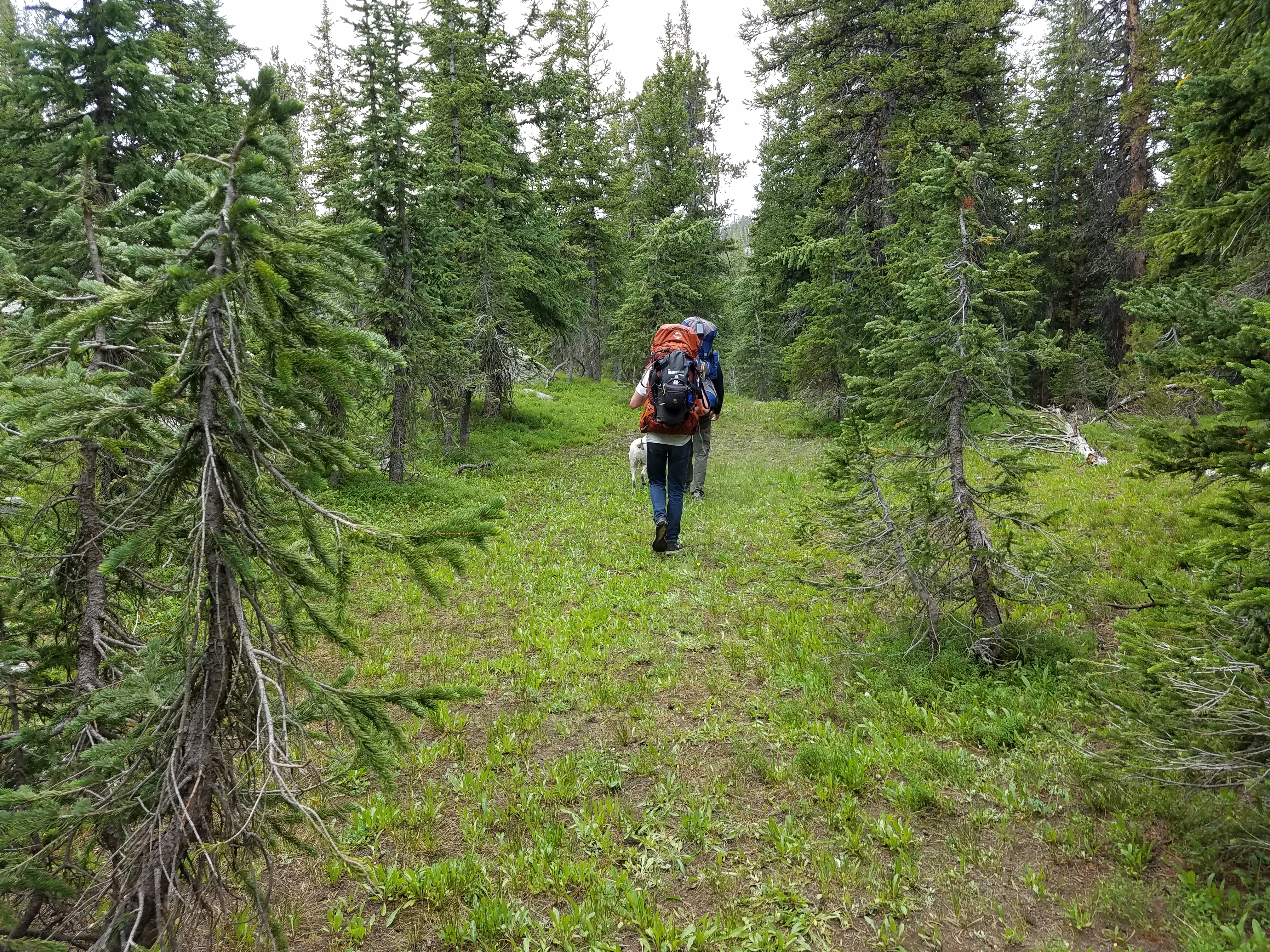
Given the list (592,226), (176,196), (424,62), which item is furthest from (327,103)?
(176,196)

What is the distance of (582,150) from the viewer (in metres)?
25.9

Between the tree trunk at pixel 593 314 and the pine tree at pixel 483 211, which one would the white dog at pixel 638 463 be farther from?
the tree trunk at pixel 593 314

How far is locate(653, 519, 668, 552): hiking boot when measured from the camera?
9117 mm

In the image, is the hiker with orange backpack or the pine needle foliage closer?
the pine needle foliage

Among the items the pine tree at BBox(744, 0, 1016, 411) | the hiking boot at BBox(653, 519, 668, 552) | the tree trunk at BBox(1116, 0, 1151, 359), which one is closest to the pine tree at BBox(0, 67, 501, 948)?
the hiking boot at BBox(653, 519, 668, 552)

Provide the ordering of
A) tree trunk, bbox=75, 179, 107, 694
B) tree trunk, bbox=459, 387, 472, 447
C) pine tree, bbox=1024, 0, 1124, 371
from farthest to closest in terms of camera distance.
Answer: pine tree, bbox=1024, 0, 1124, 371 → tree trunk, bbox=459, 387, 472, 447 → tree trunk, bbox=75, 179, 107, 694

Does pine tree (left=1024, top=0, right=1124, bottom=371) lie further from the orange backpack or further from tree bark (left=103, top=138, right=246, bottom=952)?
tree bark (left=103, top=138, right=246, bottom=952)

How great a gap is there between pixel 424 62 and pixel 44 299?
20274 mm

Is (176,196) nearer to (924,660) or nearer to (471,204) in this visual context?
(924,660)

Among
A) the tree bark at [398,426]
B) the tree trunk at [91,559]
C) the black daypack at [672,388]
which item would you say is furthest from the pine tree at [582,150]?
the tree trunk at [91,559]

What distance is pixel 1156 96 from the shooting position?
13.4 m

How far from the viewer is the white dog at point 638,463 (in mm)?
13711

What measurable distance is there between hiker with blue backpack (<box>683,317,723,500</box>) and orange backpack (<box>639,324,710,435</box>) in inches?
8.4

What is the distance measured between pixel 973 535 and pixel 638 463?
956cm
